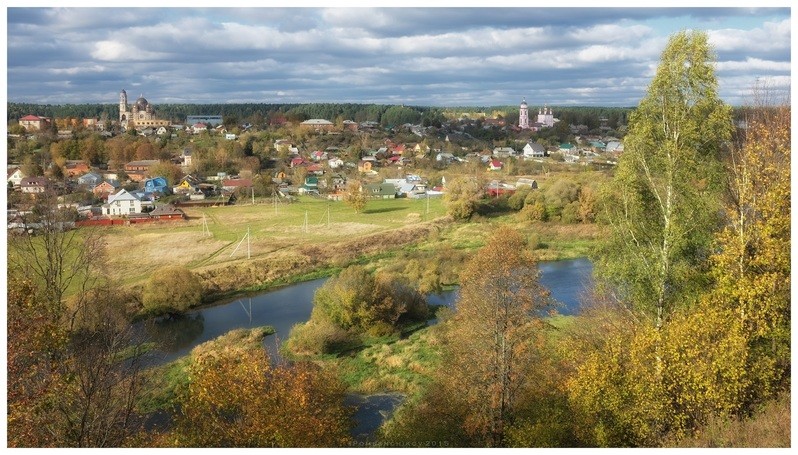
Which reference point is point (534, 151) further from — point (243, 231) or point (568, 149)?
point (243, 231)

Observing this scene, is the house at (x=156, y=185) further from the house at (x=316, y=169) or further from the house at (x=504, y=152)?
the house at (x=504, y=152)

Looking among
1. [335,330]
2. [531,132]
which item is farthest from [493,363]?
[531,132]

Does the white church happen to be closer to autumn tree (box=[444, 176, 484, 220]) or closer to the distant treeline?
the distant treeline

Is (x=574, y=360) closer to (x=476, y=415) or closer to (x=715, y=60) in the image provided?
(x=476, y=415)

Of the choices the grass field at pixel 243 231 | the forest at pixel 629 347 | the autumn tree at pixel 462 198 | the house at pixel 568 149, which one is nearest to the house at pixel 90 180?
the grass field at pixel 243 231

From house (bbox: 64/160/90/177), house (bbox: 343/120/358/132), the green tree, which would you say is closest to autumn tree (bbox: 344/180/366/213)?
the green tree

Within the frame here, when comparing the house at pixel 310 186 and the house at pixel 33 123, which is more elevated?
the house at pixel 33 123

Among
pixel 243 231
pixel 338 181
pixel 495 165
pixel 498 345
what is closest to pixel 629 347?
pixel 498 345
